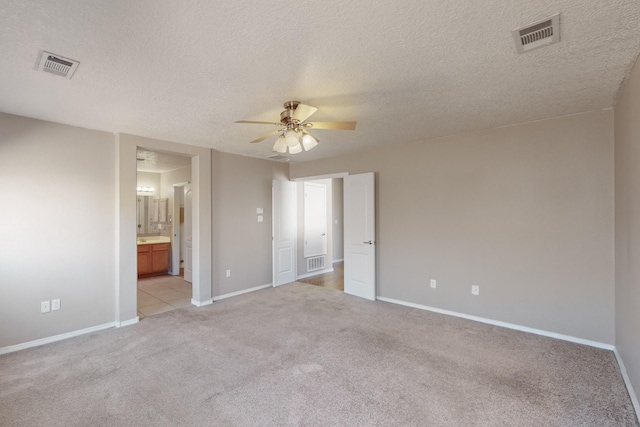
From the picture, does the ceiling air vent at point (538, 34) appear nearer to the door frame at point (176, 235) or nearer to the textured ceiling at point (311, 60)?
the textured ceiling at point (311, 60)

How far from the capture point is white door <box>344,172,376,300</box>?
4758mm

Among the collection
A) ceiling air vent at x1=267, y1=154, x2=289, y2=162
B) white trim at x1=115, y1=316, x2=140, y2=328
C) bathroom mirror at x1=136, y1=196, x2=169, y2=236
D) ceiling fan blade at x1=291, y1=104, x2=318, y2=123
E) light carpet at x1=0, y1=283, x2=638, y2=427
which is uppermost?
ceiling air vent at x1=267, y1=154, x2=289, y2=162

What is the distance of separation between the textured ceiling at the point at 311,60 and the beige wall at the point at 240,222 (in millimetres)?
1708

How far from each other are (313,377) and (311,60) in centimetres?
261

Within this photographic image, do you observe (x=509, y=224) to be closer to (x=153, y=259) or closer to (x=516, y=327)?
(x=516, y=327)

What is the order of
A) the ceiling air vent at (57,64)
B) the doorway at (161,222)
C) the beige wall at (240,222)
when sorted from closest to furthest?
1. the ceiling air vent at (57,64)
2. the beige wall at (240,222)
3. the doorway at (161,222)

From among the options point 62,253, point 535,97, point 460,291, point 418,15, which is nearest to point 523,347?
point 460,291

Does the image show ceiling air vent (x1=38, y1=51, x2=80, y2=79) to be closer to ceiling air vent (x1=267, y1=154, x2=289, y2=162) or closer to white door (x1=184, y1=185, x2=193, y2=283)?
ceiling air vent (x1=267, y1=154, x2=289, y2=162)

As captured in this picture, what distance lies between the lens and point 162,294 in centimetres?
521

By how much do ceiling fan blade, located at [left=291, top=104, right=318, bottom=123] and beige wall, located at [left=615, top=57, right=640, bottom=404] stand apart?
2400 millimetres

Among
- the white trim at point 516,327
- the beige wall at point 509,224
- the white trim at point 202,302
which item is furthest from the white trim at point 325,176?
the white trim at point 202,302

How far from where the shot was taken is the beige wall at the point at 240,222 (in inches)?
193

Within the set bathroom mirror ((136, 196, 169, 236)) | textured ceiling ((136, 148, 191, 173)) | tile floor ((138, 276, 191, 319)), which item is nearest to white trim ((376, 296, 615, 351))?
tile floor ((138, 276, 191, 319))

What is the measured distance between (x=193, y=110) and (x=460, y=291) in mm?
4067
